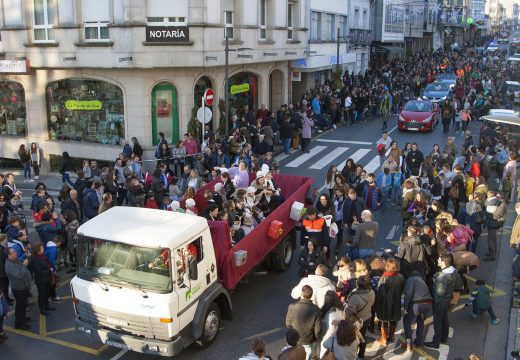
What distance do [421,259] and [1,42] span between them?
18.3 metres

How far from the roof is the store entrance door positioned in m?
12.2

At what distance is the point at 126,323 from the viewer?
8414 mm

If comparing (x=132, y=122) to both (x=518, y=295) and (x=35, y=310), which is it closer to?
(x=35, y=310)

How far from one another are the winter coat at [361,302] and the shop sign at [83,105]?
51.3ft

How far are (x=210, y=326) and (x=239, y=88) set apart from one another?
696 inches

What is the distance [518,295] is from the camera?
11.2m

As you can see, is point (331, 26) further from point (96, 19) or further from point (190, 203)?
point (190, 203)

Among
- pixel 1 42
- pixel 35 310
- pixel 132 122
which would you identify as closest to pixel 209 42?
pixel 132 122

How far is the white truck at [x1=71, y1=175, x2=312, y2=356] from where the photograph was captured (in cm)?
826

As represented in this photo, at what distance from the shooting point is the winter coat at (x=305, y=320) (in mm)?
7938

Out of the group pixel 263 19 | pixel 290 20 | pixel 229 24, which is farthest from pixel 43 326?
pixel 290 20

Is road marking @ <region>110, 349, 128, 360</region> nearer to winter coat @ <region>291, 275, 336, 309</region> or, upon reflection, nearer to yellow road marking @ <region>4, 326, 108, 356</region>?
yellow road marking @ <region>4, 326, 108, 356</region>

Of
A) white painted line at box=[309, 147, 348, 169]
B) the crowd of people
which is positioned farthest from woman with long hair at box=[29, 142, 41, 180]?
white painted line at box=[309, 147, 348, 169]

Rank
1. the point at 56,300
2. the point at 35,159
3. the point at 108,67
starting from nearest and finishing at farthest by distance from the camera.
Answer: the point at 56,300 → the point at 108,67 → the point at 35,159
